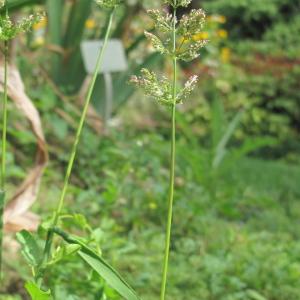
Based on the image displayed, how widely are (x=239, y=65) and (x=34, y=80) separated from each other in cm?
398

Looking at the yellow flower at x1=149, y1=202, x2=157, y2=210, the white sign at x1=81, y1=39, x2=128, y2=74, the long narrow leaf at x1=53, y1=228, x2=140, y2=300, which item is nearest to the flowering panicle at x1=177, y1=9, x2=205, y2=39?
the long narrow leaf at x1=53, y1=228, x2=140, y2=300

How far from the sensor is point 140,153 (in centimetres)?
342

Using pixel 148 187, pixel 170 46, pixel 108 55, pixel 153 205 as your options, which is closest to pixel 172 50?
pixel 170 46

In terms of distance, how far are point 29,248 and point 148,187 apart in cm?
227

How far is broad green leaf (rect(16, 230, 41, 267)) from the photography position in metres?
1.28

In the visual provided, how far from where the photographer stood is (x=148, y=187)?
355cm

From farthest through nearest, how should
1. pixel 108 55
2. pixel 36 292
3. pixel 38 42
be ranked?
pixel 38 42, pixel 108 55, pixel 36 292

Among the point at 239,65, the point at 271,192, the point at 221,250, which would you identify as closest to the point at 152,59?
the point at 271,192

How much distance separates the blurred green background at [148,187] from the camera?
239 centimetres

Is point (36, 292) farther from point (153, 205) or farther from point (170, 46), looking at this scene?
point (153, 205)

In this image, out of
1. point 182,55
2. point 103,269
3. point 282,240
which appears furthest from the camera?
point 282,240

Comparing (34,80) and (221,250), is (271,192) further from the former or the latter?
(221,250)

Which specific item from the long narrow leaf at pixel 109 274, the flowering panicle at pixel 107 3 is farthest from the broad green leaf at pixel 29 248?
the flowering panicle at pixel 107 3

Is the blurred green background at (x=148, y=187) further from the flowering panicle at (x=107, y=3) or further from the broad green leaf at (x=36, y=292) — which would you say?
the broad green leaf at (x=36, y=292)
